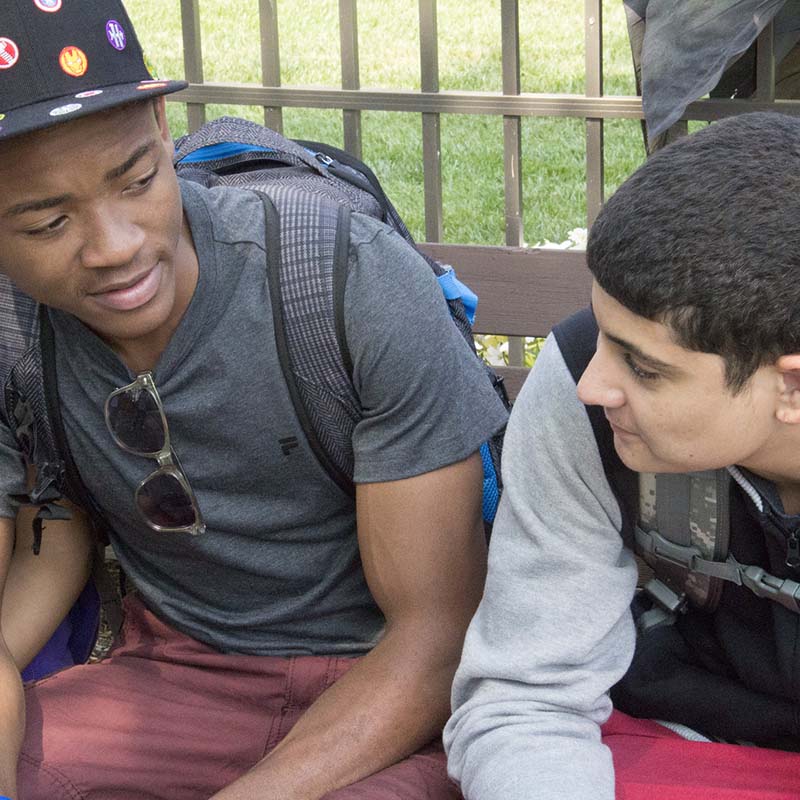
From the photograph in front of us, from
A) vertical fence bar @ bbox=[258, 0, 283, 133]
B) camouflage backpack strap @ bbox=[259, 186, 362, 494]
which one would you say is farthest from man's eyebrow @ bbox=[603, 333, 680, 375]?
vertical fence bar @ bbox=[258, 0, 283, 133]

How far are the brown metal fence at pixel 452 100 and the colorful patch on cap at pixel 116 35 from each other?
1.62 metres

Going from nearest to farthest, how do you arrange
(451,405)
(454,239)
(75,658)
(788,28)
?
(451,405), (75,658), (788,28), (454,239)

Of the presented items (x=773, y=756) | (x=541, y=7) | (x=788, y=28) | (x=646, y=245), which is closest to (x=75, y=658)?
(x=773, y=756)

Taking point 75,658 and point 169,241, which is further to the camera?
point 75,658

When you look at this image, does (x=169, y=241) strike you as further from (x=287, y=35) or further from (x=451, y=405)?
(x=287, y=35)

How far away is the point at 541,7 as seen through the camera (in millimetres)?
7727

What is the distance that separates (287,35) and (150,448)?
6.20 meters

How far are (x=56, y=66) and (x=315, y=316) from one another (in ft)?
1.68

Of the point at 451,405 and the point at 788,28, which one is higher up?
the point at 788,28

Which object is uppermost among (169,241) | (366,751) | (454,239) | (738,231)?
(738,231)

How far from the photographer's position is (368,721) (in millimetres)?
2129

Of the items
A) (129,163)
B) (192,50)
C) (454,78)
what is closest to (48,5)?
(129,163)

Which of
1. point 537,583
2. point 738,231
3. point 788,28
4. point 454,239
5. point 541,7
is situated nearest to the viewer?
point 738,231

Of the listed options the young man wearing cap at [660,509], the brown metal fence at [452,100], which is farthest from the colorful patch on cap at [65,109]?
the brown metal fence at [452,100]
